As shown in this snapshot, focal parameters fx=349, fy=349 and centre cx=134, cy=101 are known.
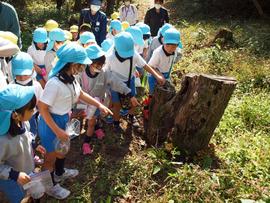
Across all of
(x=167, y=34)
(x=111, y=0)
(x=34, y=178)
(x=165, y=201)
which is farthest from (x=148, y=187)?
(x=111, y=0)

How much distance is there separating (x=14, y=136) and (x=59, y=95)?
70 centimetres

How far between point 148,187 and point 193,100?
1.18 meters

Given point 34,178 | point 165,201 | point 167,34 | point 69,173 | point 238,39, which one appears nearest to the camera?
point 34,178

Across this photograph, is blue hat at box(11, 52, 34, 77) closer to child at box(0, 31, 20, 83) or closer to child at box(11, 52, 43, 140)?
child at box(11, 52, 43, 140)

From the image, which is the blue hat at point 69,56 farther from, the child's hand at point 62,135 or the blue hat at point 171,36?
the blue hat at point 171,36

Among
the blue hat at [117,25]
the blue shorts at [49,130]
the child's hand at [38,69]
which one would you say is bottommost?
the child's hand at [38,69]

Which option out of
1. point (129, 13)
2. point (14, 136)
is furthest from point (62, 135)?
point (129, 13)

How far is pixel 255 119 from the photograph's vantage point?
18.6 ft

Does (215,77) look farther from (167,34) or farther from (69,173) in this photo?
(69,173)

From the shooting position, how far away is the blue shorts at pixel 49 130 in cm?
379

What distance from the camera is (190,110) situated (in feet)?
14.3

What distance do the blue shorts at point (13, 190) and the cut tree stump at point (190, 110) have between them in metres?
1.95

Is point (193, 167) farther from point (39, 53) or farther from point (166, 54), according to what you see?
point (39, 53)

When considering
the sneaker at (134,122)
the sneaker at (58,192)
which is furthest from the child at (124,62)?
the sneaker at (58,192)
